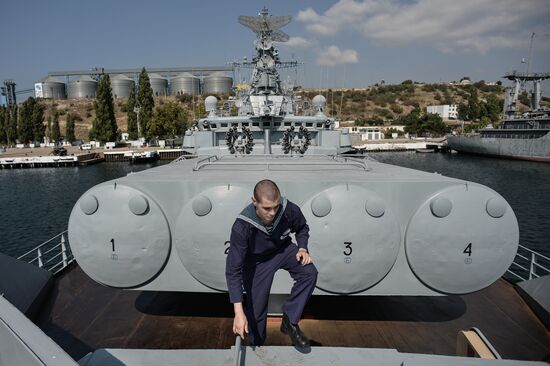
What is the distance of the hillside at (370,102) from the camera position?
307ft

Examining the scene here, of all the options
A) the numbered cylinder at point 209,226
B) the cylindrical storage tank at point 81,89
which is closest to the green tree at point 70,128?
the cylindrical storage tank at point 81,89

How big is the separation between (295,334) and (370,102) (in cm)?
12174

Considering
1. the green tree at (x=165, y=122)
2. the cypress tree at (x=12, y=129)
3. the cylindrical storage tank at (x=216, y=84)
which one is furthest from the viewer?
the cylindrical storage tank at (x=216, y=84)

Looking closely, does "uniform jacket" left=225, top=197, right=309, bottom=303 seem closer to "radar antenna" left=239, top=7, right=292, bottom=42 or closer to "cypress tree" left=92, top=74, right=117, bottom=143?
"radar antenna" left=239, top=7, right=292, bottom=42

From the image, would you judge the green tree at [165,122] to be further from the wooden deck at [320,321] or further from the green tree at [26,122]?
the wooden deck at [320,321]

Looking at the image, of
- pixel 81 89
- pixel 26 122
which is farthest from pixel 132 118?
pixel 81 89

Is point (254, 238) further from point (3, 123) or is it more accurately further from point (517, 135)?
point (3, 123)

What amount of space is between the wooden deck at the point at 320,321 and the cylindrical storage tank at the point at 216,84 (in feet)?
317

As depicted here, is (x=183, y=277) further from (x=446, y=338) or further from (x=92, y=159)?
(x=92, y=159)

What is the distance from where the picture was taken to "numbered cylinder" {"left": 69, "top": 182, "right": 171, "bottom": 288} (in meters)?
4.68

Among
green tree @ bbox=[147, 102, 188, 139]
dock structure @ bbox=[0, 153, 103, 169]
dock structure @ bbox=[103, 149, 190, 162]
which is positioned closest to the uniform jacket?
dock structure @ bbox=[103, 149, 190, 162]

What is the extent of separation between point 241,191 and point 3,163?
57.5m

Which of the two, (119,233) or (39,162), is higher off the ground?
(119,233)

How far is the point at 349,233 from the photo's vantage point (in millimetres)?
4539
